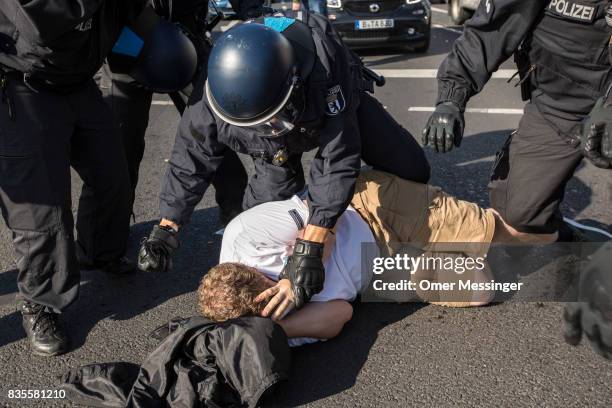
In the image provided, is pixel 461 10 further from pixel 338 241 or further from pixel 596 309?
pixel 596 309

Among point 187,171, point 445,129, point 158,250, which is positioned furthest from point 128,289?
point 445,129

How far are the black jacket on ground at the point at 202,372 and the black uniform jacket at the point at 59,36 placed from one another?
1.09m

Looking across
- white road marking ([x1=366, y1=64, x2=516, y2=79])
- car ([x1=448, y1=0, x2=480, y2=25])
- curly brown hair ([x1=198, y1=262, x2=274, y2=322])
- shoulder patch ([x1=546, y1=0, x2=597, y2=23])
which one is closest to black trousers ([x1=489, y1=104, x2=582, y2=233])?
shoulder patch ([x1=546, y1=0, x2=597, y2=23])

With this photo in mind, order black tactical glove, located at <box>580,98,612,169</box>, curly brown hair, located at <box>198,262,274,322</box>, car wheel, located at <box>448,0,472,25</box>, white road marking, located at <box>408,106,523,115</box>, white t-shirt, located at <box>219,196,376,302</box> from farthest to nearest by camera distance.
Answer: car wheel, located at <box>448,0,472,25</box>
white road marking, located at <box>408,106,523,115</box>
white t-shirt, located at <box>219,196,376,302</box>
curly brown hair, located at <box>198,262,274,322</box>
black tactical glove, located at <box>580,98,612,169</box>

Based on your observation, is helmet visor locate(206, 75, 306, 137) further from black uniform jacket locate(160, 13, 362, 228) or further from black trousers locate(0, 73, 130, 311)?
black trousers locate(0, 73, 130, 311)

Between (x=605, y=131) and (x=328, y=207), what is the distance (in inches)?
41.0

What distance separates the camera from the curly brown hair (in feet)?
8.16

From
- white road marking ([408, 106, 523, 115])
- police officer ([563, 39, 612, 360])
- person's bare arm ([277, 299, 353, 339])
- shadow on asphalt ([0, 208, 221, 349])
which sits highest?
police officer ([563, 39, 612, 360])

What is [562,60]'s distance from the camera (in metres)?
2.77

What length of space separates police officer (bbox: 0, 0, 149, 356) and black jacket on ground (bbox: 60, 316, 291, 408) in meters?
0.49

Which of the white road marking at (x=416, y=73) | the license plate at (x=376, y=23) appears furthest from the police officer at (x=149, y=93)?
the license plate at (x=376, y=23)

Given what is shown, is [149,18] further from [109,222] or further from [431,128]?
[431,128]

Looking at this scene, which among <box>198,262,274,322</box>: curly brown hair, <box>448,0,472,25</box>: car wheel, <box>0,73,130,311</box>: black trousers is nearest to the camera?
<box>198,262,274,322</box>: curly brown hair

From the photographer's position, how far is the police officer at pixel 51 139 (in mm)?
2396
